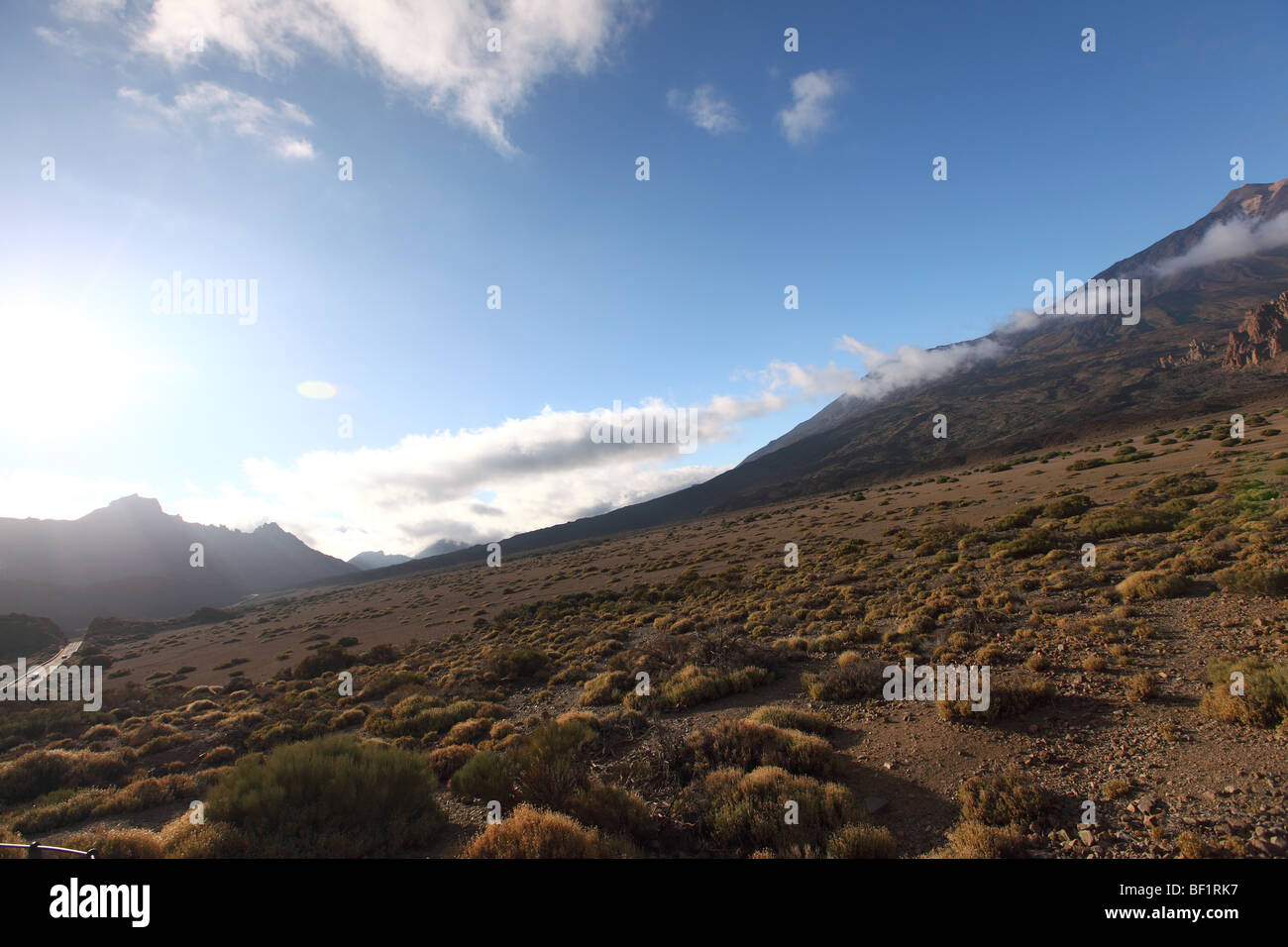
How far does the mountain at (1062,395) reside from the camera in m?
76.1

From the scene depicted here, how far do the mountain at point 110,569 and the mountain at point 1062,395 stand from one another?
5294 centimetres

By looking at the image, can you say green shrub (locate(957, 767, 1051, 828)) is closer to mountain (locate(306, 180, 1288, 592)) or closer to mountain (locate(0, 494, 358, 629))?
mountain (locate(306, 180, 1288, 592))

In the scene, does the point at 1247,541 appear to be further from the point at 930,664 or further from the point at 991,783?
the point at 991,783

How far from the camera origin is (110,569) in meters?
126

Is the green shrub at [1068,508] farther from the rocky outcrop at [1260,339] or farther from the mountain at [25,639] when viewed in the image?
the rocky outcrop at [1260,339]

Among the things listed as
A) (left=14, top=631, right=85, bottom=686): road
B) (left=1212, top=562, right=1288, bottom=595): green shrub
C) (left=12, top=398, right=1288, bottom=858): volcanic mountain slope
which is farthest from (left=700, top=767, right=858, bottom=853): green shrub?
(left=14, top=631, right=85, bottom=686): road

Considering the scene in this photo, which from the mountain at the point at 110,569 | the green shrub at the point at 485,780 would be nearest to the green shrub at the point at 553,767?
the green shrub at the point at 485,780

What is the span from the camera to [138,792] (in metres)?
9.57

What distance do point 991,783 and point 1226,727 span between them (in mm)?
3198

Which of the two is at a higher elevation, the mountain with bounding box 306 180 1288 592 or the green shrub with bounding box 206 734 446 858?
the mountain with bounding box 306 180 1288 592

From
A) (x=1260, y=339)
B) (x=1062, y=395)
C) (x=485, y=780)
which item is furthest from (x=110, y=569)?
(x=1260, y=339)

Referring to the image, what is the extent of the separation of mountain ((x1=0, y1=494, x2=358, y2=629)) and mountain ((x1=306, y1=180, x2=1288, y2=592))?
2084 inches

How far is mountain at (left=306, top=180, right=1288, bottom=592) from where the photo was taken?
250 ft

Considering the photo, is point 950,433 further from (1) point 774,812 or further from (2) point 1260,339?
(1) point 774,812
